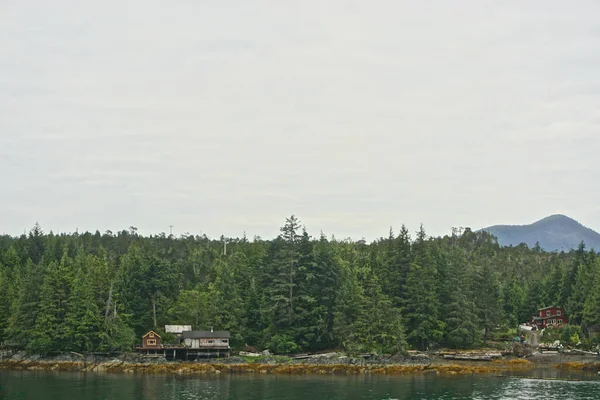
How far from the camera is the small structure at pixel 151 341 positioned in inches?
3853

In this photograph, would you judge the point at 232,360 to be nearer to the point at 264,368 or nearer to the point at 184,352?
the point at 264,368

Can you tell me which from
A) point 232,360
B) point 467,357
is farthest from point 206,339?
point 467,357

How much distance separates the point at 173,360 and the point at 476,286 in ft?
171

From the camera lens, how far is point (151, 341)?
98250 mm

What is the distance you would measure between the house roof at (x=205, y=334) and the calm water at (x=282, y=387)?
13384 millimetres

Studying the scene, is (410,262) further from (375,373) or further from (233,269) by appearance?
(233,269)

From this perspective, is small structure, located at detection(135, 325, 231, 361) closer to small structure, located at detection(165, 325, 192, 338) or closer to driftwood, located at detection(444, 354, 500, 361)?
small structure, located at detection(165, 325, 192, 338)

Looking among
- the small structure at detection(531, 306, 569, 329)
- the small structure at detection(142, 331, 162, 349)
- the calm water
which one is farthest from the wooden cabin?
the small structure at detection(531, 306, 569, 329)

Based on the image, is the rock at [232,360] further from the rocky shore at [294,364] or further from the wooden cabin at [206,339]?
the wooden cabin at [206,339]

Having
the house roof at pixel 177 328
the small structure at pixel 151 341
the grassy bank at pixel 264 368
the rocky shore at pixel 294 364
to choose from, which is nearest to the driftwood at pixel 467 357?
the rocky shore at pixel 294 364

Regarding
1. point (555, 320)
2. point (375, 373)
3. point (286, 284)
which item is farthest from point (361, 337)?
point (555, 320)

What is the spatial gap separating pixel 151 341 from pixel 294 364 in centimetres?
2298

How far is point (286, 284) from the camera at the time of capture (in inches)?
3927

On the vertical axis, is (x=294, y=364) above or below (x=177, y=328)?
below
